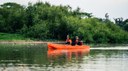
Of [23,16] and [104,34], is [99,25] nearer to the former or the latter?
[104,34]

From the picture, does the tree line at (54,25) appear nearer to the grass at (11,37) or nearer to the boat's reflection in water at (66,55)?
the grass at (11,37)

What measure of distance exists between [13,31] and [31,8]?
8076 mm

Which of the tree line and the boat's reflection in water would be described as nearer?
the boat's reflection in water

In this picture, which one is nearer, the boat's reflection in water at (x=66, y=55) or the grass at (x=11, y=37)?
the boat's reflection in water at (x=66, y=55)

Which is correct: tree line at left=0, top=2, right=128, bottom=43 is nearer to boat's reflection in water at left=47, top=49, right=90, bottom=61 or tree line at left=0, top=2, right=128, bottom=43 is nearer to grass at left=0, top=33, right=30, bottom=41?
grass at left=0, top=33, right=30, bottom=41

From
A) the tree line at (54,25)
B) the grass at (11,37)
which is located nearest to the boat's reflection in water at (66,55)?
the grass at (11,37)

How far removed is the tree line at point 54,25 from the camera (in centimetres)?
11562

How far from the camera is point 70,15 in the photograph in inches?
5000

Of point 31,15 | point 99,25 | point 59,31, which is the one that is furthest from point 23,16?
point 99,25

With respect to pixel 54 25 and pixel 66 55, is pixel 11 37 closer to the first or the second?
pixel 54 25

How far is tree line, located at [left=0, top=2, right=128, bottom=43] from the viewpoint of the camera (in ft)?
379

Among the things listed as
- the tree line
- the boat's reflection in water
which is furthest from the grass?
the boat's reflection in water

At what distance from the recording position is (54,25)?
11806 centimetres

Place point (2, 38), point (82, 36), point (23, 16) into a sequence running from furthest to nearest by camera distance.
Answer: point (23, 16) < point (82, 36) < point (2, 38)
